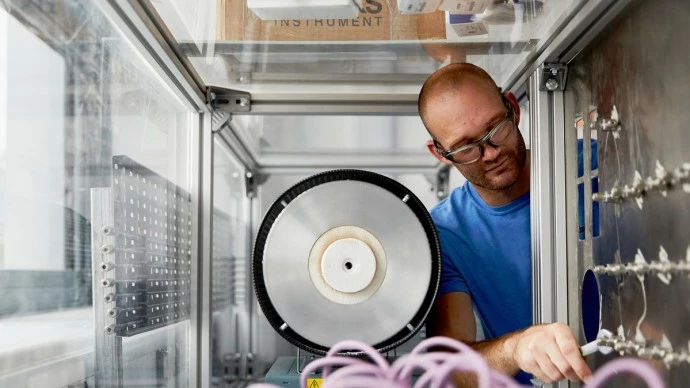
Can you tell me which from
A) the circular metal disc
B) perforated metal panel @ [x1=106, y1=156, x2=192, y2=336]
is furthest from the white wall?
the circular metal disc

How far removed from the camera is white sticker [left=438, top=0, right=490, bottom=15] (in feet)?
4.37

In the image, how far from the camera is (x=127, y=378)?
1.43 meters

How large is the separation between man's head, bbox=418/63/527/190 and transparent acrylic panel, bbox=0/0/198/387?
0.65 m

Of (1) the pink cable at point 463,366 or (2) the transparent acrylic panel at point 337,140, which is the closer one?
(1) the pink cable at point 463,366

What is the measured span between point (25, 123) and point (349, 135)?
1.63 metres

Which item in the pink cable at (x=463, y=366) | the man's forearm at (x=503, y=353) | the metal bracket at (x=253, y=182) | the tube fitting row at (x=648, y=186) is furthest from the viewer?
the metal bracket at (x=253, y=182)

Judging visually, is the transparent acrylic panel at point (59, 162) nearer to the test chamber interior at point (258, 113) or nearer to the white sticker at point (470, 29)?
the test chamber interior at point (258, 113)

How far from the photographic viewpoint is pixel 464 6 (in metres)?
1.35

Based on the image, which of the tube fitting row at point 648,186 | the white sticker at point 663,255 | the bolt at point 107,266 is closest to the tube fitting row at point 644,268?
the white sticker at point 663,255

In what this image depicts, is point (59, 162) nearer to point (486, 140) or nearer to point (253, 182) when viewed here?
point (486, 140)

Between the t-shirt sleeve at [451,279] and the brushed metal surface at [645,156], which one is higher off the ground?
the brushed metal surface at [645,156]

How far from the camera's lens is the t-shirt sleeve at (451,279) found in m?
1.87

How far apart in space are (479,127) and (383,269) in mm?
395

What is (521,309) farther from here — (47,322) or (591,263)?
(47,322)
